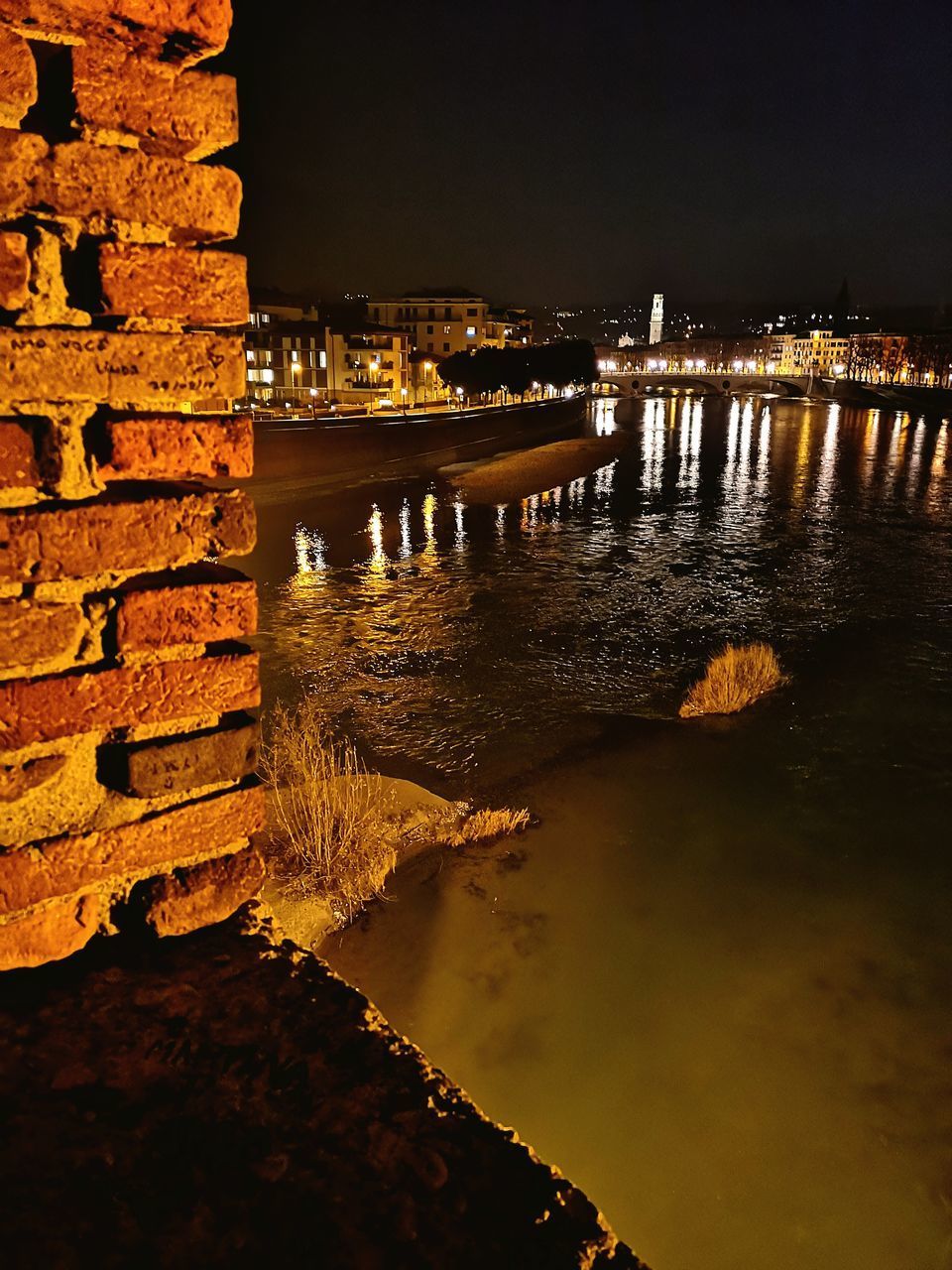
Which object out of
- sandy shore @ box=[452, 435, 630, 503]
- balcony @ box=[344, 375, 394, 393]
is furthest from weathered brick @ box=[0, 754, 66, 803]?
balcony @ box=[344, 375, 394, 393]

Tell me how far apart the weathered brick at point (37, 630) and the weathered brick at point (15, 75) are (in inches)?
41.1

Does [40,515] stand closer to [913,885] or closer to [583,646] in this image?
[913,885]

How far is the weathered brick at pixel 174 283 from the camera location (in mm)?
1978

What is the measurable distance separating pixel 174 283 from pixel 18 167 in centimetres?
37

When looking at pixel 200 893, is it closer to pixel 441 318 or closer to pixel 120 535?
pixel 120 535

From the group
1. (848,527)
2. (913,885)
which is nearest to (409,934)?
(913,885)

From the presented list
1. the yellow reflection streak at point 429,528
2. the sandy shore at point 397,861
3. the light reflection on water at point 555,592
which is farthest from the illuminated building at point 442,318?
the sandy shore at point 397,861

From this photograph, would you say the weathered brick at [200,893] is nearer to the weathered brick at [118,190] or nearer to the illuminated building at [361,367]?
the weathered brick at [118,190]

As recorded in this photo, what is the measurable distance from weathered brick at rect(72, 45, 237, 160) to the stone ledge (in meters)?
1.97

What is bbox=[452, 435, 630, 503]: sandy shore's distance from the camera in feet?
120

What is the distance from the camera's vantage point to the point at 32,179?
1.89 metres

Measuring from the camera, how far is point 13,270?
1.85 meters

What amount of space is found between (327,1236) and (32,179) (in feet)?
7.42

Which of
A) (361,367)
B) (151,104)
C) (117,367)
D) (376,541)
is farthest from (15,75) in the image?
(361,367)
